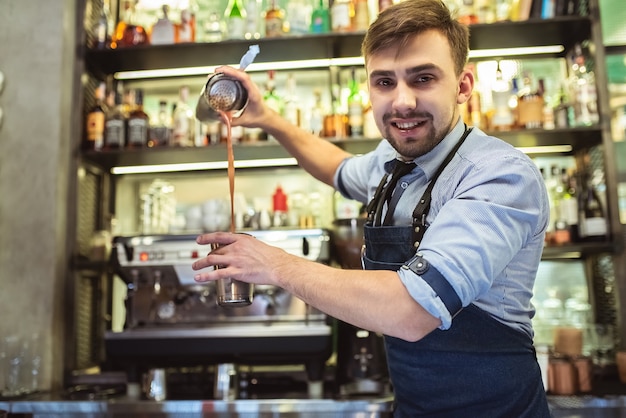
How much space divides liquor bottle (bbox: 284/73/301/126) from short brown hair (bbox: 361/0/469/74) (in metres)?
1.40

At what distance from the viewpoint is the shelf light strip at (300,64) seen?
9.34 ft

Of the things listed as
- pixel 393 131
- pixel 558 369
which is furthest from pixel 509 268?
pixel 558 369

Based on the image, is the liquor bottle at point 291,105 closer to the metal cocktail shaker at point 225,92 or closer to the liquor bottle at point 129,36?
the liquor bottle at point 129,36

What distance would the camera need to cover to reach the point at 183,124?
8.79 feet

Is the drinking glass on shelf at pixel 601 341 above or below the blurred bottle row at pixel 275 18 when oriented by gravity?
below

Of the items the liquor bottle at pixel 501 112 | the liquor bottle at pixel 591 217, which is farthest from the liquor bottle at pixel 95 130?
the liquor bottle at pixel 591 217

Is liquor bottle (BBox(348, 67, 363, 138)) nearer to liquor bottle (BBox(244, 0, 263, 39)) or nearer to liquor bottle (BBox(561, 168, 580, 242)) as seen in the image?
liquor bottle (BBox(244, 0, 263, 39))

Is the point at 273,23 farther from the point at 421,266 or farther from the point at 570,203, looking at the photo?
the point at 421,266

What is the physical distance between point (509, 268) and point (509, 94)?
5.36ft

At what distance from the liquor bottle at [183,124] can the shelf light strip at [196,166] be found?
213 mm

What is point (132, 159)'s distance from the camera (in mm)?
2734

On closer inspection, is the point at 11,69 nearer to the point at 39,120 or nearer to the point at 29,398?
the point at 39,120

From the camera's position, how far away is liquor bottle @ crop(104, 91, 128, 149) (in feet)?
8.55

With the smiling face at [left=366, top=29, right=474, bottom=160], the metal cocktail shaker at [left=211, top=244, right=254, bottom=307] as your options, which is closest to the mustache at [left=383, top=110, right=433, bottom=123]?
the smiling face at [left=366, top=29, right=474, bottom=160]
